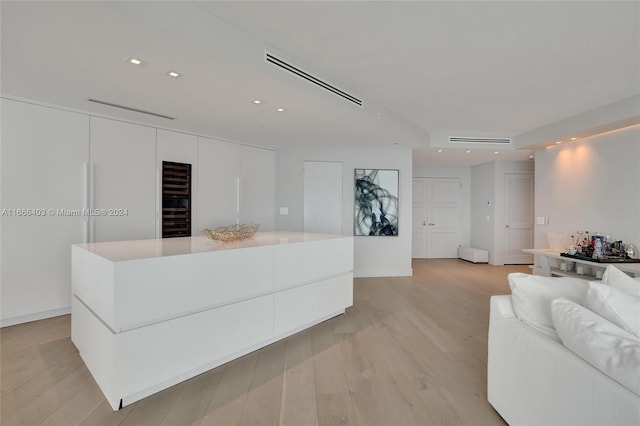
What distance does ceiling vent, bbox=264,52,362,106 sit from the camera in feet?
8.86

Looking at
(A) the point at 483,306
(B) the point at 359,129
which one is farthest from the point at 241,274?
(A) the point at 483,306

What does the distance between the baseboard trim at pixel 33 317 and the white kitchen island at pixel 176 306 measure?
1.37m

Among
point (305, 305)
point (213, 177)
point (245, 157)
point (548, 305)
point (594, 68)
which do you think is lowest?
point (305, 305)

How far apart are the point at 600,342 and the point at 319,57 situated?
2.74m

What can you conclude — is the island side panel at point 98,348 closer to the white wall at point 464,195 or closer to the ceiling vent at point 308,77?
the ceiling vent at point 308,77

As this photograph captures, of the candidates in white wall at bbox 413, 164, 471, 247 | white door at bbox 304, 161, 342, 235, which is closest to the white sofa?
white door at bbox 304, 161, 342, 235

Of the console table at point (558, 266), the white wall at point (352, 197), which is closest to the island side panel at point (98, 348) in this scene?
the white wall at point (352, 197)

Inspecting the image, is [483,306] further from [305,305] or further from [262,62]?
[262,62]

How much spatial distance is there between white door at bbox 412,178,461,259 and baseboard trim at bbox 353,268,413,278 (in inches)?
90.9

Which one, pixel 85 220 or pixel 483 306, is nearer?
pixel 85 220

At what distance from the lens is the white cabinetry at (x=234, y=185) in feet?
16.1

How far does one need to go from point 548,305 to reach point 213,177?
Answer: 450cm

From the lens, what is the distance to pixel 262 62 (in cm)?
262

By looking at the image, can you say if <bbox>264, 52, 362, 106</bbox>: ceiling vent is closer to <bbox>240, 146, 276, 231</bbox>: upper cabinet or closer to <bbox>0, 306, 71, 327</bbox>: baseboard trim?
<bbox>240, 146, 276, 231</bbox>: upper cabinet
